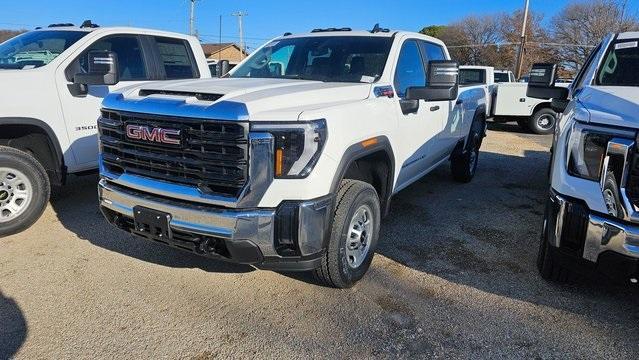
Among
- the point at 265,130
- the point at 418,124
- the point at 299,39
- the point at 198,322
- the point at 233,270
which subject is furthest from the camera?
the point at 299,39

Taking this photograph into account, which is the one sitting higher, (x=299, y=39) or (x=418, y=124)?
(x=299, y=39)

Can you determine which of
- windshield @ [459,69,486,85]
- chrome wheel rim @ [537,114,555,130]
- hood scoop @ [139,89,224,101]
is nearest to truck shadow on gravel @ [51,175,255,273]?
hood scoop @ [139,89,224,101]

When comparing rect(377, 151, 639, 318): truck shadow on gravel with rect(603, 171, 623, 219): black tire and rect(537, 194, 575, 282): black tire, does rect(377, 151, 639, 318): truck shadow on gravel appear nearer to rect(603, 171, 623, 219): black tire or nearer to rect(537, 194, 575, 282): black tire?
rect(537, 194, 575, 282): black tire

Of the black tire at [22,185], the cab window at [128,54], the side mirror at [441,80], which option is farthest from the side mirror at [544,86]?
the black tire at [22,185]

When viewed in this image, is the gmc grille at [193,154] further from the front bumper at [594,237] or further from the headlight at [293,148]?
the front bumper at [594,237]

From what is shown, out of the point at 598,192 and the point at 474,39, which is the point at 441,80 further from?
the point at 474,39

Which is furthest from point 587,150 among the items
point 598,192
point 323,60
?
point 323,60

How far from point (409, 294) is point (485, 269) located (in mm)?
850

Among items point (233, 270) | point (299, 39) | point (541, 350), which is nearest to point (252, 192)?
point (233, 270)

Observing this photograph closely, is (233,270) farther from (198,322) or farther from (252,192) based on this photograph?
(252,192)

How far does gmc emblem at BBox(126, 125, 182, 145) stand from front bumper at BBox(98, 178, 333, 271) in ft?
1.21

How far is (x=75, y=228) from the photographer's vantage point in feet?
15.2

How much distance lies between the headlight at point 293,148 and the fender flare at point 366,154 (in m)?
0.26

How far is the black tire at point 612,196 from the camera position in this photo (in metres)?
2.74
